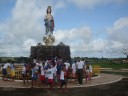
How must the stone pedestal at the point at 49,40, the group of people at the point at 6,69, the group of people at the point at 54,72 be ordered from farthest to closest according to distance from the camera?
1. the stone pedestal at the point at 49,40
2. the group of people at the point at 6,69
3. the group of people at the point at 54,72

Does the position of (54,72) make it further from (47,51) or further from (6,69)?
(47,51)

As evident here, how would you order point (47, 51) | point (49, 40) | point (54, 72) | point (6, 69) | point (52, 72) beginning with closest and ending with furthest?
point (52, 72)
point (54, 72)
point (6, 69)
point (47, 51)
point (49, 40)

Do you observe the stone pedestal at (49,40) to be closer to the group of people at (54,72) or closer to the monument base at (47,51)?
the monument base at (47,51)

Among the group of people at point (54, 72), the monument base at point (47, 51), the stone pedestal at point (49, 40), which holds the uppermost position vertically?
the stone pedestal at point (49, 40)

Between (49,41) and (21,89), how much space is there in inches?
640

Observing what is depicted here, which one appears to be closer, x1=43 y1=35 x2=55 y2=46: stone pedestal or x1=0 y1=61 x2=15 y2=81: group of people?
x1=0 y1=61 x2=15 y2=81: group of people

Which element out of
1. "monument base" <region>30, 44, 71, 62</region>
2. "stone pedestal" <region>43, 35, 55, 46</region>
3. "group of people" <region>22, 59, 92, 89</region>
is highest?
"stone pedestal" <region>43, 35, 55, 46</region>

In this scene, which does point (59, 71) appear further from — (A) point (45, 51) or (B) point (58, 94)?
(A) point (45, 51)

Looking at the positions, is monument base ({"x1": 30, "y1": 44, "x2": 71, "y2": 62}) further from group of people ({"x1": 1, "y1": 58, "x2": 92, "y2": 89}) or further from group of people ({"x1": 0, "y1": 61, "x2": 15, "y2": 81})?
group of people ({"x1": 0, "y1": 61, "x2": 15, "y2": 81})

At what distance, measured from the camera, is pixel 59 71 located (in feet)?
56.8

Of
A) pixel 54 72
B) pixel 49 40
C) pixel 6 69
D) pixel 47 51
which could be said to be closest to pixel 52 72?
pixel 54 72

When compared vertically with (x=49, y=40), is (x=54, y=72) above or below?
below

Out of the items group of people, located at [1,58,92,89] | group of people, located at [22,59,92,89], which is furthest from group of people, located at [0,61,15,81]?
group of people, located at [22,59,92,89]

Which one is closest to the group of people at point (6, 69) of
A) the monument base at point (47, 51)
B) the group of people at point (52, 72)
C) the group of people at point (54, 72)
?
the group of people at point (52, 72)
